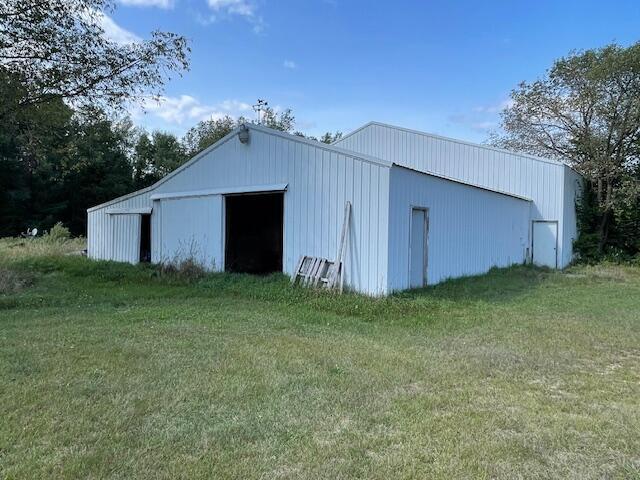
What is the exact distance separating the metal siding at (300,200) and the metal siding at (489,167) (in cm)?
752

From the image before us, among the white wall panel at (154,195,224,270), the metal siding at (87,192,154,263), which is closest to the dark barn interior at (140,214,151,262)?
the metal siding at (87,192,154,263)

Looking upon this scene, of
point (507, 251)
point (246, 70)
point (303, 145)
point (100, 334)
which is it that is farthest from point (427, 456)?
point (246, 70)

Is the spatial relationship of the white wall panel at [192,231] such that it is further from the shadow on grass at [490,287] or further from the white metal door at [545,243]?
the white metal door at [545,243]

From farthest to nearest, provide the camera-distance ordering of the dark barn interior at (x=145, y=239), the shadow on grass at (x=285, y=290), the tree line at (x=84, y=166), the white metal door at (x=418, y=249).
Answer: the dark barn interior at (x=145, y=239) → the tree line at (x=84, y=166) → the white metal door at (x=418, y=249) → the shadow on grass at (x=285, y=290)

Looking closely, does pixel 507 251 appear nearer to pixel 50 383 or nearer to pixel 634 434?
pixel 634 434

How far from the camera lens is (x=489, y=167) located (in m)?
16.1

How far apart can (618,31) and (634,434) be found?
1953 centimetres

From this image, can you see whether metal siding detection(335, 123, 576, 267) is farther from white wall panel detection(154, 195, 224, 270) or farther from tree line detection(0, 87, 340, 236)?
tree line detection(0, 87, 340, 236)

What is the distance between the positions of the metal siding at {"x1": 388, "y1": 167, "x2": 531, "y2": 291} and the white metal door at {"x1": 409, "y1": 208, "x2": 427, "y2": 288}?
167 mm

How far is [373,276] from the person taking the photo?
8672 mm

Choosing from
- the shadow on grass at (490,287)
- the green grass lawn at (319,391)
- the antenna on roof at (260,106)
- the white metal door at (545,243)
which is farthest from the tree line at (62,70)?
the antenna on roof at (260,106)

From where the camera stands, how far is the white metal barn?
888 centimetres

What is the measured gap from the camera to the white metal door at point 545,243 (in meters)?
15.4

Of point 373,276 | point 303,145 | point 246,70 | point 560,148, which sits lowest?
point 373,276
